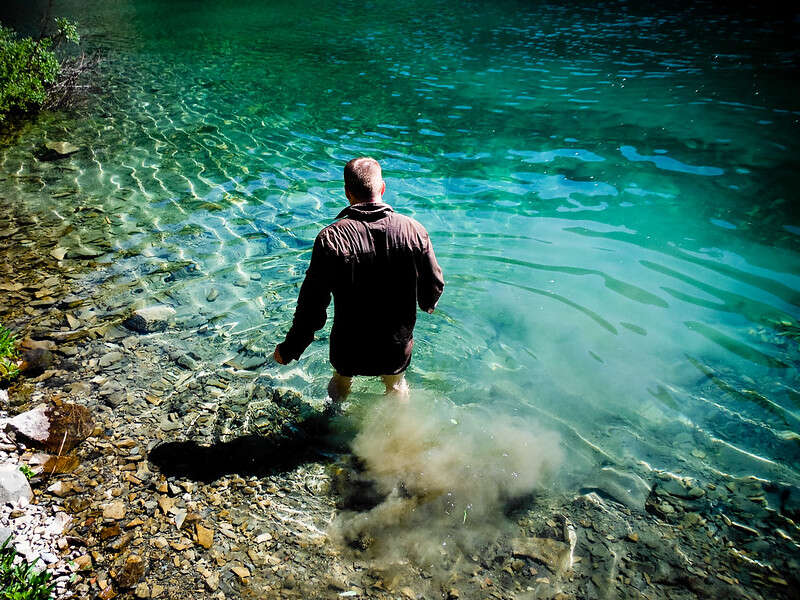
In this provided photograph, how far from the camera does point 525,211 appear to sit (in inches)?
304

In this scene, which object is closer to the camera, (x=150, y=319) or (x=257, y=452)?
(x=257, y=452)

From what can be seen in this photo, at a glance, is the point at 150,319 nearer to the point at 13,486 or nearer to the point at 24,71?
the point at 13,486

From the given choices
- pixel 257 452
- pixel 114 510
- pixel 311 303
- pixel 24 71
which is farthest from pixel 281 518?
pixel 24 71

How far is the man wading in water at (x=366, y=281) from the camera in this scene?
303 cm

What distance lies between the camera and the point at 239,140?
1043 cm

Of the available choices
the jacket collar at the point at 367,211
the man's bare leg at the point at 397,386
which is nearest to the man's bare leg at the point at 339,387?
the man's bare leg at the point at 397,386

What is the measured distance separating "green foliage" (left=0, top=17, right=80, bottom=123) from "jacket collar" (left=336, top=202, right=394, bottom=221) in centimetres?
1171

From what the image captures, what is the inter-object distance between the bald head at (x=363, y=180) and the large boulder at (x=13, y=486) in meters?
2.94

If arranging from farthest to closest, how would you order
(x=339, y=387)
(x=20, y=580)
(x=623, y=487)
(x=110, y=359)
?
1. (x=110, y=359)
2. (x=339, y=387)
3. (x=623, y=487)
4. (x=20, y=580)

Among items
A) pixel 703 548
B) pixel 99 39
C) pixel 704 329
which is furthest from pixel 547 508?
pixel 99 39

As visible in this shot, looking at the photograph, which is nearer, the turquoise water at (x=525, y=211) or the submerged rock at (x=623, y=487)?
the submerged rock at (x=623, y=487)

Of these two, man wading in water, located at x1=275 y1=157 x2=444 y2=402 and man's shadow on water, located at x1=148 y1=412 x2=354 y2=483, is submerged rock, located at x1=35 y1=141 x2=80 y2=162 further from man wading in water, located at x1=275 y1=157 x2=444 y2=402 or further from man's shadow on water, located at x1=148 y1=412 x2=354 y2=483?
man wading in water, located at x1=275 y1=157 x2=444 y2=402

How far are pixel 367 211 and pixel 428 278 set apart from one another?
2.15 feet

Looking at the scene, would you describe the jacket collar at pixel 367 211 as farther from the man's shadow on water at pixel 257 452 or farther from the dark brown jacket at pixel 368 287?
the man's shadow on water at pixel 257 452
